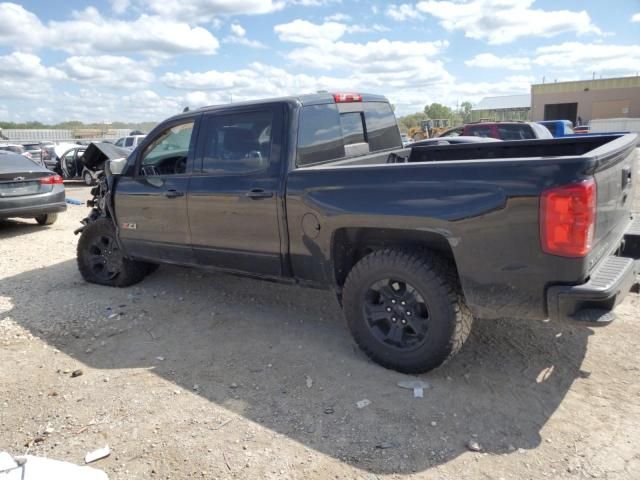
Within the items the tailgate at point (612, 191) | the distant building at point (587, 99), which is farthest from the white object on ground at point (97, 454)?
the distant building at point (587, 99)

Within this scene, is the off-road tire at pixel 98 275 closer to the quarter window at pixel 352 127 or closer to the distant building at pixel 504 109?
the quarter window at pixel 352 127

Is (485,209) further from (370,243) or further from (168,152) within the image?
(168,152)

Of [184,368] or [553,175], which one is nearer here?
[553,175]

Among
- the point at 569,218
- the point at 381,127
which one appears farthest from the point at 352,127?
the point at 569,218

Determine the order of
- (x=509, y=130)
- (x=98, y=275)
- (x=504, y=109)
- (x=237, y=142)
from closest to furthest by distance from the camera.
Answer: (x=237, y=142) → (x=98, y=275) → (x=509, y=130) → (x=504, y=109)

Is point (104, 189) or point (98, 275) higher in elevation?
point (104, 189)

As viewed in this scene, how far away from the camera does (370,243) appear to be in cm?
374

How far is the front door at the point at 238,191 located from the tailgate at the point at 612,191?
217 cm

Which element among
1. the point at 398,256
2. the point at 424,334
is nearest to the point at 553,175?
the point at 398,256

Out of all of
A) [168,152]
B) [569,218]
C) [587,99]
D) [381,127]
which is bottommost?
[569,218]

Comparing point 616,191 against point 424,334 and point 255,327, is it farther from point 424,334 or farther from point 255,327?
point 255,327

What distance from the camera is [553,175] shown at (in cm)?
270

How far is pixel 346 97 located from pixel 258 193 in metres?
1.28

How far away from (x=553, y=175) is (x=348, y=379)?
1902mm
